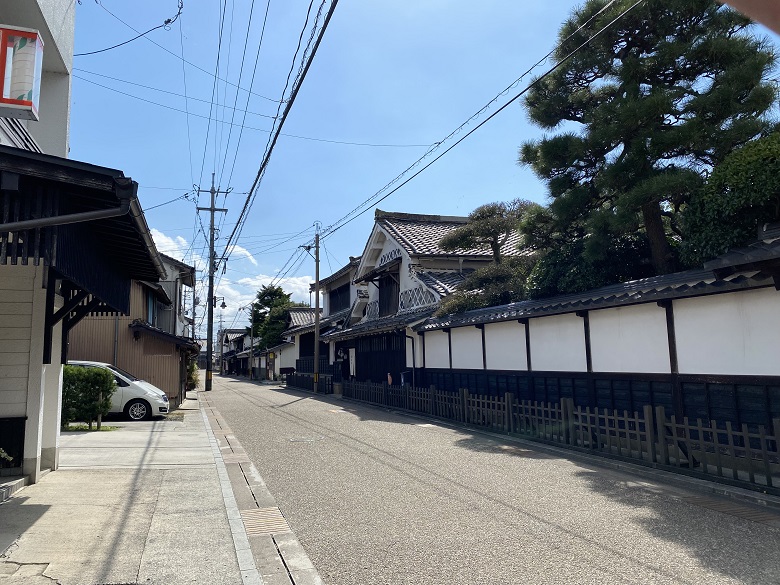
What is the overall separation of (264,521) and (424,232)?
2373 centimetres

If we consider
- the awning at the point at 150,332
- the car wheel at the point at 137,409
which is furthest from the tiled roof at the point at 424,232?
the car wheel at the point at 137,409

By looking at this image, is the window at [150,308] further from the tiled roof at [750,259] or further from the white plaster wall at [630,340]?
the tiled roof at [750,259]

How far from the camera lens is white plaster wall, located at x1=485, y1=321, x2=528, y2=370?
14.7 metres

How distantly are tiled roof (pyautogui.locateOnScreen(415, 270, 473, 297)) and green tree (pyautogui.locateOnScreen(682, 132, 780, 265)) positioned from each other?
12310mm

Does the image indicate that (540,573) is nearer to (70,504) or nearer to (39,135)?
(70,504)

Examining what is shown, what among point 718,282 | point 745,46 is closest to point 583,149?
point 745,46

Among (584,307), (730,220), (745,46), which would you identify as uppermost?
(745,46)

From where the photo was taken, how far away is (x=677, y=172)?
11.8 m

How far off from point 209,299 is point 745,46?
92.6 feet

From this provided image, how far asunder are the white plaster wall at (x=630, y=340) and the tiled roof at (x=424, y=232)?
12.9 meters

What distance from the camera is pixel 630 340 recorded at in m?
11.0

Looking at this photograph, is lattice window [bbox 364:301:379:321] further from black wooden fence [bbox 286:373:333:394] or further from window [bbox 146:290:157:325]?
window [bbox 146:290:157:325]

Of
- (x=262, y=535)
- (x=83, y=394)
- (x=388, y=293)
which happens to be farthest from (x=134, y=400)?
(x=388, y=293)

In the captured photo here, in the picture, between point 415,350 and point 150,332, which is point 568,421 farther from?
point 150,332
